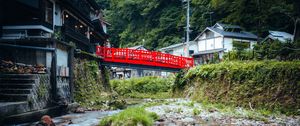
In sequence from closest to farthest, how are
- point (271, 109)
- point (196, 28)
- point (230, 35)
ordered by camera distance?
point (271, 109), point (230, 35), point (196, 28)

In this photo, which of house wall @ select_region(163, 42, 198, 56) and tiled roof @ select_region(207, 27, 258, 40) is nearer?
tiled roof @ select_region(207, 27, 258, 40)

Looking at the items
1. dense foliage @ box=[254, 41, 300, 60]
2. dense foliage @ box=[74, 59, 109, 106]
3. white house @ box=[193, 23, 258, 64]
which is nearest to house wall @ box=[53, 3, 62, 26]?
dense foliage @ box=[74, 59, 109, 106]

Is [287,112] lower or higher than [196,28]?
lower

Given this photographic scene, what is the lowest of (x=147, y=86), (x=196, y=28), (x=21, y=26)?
(x=147, y=86)

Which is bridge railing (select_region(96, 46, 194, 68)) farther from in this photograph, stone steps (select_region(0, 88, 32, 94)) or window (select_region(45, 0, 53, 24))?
stone steps (select_region(0, 88, 32, 94))

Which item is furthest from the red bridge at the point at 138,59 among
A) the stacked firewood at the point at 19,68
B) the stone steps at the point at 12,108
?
the stone steps at the point at 12,108

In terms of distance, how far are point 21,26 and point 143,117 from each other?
579 inches

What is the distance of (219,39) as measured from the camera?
52.8 m

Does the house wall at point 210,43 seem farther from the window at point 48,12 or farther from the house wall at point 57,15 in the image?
the window at point 48,12

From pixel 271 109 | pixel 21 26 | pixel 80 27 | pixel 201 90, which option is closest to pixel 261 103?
pixel 271 109

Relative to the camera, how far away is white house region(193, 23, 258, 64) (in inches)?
2041

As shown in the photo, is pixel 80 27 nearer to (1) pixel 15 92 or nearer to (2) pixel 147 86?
(2) pixel 147 86

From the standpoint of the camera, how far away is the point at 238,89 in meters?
19.0

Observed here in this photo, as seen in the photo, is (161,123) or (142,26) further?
(142,26)
